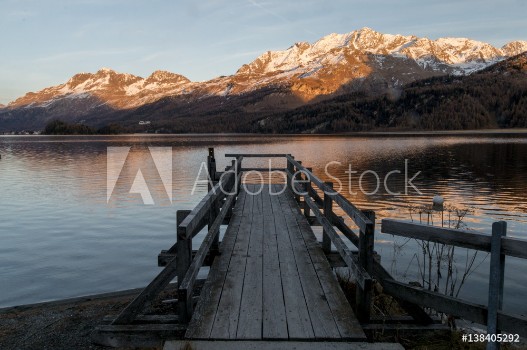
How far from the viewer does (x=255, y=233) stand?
33.7ft

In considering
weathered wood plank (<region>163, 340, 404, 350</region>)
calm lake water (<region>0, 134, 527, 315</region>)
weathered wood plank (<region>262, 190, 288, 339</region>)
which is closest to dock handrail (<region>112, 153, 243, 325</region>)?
weathered wood plank (<region>163, 340, 404, 350</region>)

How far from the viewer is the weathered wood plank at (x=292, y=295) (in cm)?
545

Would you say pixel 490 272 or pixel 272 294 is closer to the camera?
pixel 490 272

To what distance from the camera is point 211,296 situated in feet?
21.2

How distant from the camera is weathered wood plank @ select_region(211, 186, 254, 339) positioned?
5.43m

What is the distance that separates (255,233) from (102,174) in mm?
36492

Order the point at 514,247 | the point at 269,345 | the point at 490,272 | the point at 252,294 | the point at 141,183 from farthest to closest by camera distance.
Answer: the point at 141,183, the point at 252,294, the point at 269,345, the point at 490,272, the point at 514,247

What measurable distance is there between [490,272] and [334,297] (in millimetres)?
2295

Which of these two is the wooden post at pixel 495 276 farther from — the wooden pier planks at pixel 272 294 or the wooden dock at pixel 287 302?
the wooden pier planks at pixel 272 294

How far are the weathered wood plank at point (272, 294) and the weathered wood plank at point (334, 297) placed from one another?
69cm

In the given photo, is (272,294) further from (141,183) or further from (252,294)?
(141,183)

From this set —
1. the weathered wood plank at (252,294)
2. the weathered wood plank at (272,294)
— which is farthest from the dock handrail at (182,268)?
the weathered wood plank at (272,294)

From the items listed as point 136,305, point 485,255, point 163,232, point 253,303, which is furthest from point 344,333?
point 163,232

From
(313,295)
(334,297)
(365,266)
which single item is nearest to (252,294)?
(313,295)
